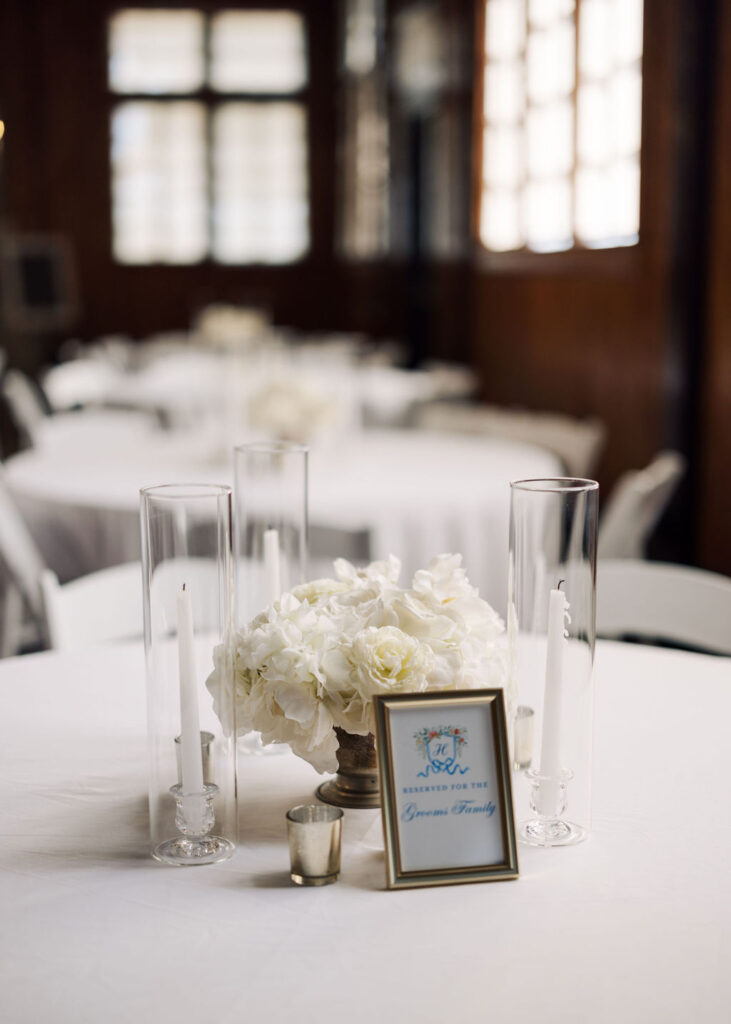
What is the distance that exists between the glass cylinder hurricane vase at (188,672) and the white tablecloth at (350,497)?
177 cm

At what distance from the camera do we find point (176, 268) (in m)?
11.6

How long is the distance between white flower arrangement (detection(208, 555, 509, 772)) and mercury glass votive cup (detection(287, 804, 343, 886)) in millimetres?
77

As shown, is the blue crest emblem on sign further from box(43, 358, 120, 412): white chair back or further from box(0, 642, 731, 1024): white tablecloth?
box(43, 358, 120, 412): white chair back

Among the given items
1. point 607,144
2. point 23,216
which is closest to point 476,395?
point 607,144

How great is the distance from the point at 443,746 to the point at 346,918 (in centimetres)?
17

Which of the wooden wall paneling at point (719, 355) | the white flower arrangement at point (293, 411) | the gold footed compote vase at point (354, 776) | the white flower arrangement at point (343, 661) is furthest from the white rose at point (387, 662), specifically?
the wooden wall paneling at point (719, 355)

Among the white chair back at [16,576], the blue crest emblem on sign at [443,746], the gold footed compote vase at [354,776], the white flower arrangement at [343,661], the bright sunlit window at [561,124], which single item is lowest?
the white chair back at [16,576]

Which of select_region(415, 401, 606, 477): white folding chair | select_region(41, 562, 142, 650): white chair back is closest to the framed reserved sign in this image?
select_region(41, 562, 142, 650): white chair back

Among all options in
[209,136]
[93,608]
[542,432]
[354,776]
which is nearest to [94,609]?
[93,608]

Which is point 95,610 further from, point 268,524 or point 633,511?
point 633,511

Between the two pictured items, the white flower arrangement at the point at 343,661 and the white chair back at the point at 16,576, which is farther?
the white chair back at the point at 16,576

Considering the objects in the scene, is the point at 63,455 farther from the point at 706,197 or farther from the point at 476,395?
the point at 476,395

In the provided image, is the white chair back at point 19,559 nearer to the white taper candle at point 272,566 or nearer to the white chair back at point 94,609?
the white chair back at point 94,609

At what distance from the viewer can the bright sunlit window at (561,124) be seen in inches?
205
